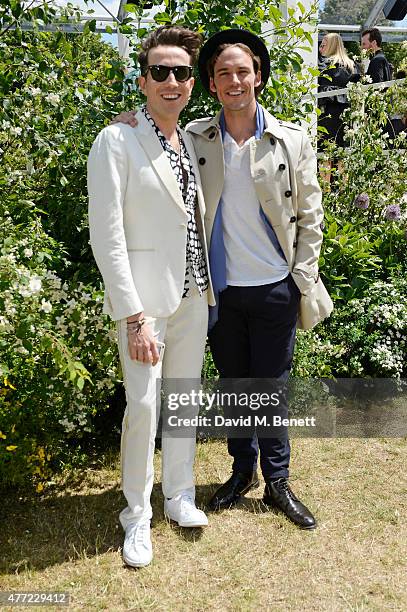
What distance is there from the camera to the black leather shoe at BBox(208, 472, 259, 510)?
3.50 m

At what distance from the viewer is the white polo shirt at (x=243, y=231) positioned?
10.6ft

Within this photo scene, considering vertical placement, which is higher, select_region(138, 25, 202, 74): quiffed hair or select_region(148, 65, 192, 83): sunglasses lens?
select_region(138, 25, 202, 74): quiffed hair

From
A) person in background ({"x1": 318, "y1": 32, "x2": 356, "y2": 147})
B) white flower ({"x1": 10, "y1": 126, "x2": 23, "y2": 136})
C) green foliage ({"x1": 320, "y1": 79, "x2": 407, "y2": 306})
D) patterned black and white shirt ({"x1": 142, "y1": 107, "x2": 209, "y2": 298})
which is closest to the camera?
patterned black and white shirt ({"x1": 142, "y1": 107, "x2": 209, "y2": 298})

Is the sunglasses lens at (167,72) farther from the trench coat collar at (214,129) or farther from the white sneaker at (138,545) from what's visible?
the white sneaker at (138,545)

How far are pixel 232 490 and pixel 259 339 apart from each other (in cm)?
76

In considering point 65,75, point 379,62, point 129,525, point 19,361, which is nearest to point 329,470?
point 129,525

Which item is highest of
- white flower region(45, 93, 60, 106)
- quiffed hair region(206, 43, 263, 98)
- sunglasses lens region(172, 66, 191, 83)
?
quiffed hair region(206, 43, 263, 98)

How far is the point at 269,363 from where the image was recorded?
11.0 feet

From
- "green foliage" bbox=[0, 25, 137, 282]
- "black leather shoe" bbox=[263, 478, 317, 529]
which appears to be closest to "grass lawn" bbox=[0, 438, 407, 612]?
"black leather shoe" bbox=[263, 478, 317, 529]

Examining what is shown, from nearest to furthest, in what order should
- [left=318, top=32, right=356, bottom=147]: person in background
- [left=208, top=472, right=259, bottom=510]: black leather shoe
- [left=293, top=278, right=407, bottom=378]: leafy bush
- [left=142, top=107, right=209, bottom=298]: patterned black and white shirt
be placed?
[left=142, top=107, right=209, bottom=298]: patterned black and white shirt → [left=208, top=472, right=259, bottom=510]: black leather shoe → [left=293, top=278, right=407, bottom=378]: leafy bush → [left=318, top=32, right=356, bottom=147]: person in background

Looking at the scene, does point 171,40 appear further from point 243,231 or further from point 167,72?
point 243,231

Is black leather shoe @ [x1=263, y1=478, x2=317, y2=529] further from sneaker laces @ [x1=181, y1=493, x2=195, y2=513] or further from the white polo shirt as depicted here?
the white polo shirt

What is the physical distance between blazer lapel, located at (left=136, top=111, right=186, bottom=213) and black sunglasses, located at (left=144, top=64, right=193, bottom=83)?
0.62 ft

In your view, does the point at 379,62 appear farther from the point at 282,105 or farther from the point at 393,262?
the point at 282,105
